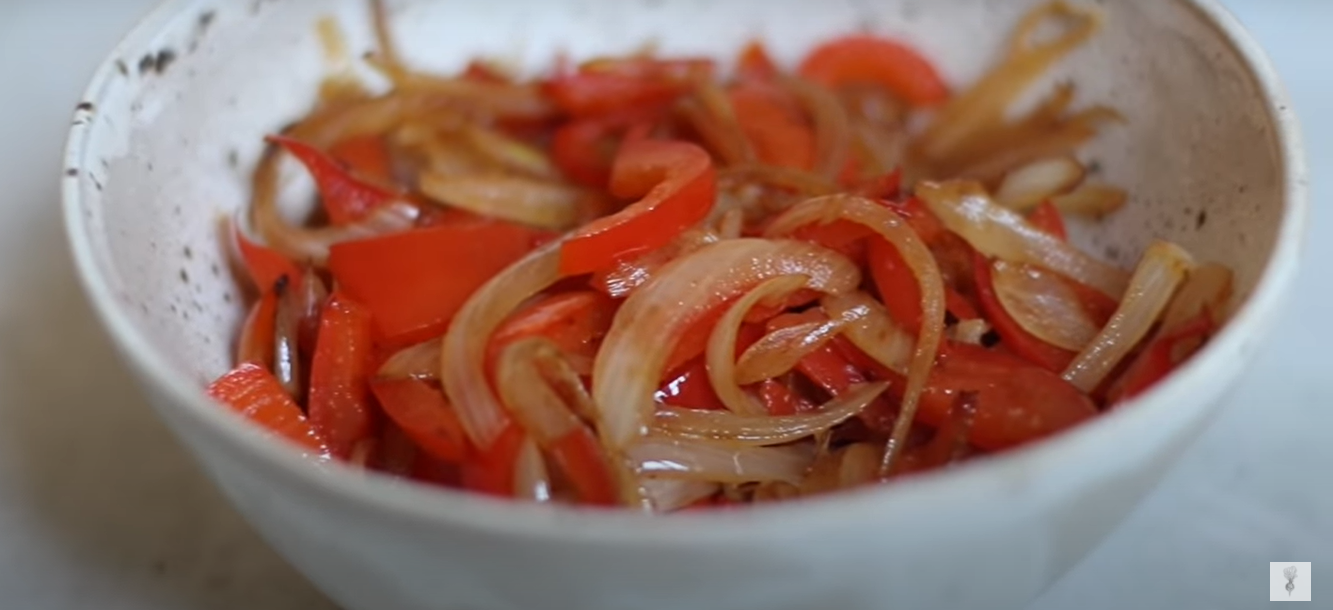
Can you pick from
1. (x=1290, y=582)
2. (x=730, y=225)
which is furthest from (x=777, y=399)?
(x=1290, y=582)

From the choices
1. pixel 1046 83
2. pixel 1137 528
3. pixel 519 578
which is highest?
pixel 1046 83

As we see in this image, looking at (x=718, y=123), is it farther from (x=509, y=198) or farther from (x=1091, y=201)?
(x=1091, y=201)

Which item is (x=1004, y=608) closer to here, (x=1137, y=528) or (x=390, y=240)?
(x=1137, y=528)

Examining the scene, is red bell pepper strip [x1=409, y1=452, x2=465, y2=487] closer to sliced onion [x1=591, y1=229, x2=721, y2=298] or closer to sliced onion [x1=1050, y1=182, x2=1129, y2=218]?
sliced onion [x1=591, y1=229, x2=721, y2=298]

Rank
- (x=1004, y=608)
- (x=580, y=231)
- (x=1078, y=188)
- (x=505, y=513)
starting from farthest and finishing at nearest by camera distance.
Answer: (x=1078, y=188) → (x=580, y=231) → (x=1004, y=608) → (x=505, y=513)

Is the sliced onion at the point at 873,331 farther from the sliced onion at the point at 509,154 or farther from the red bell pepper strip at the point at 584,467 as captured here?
the sliced onion at the point at 509,154

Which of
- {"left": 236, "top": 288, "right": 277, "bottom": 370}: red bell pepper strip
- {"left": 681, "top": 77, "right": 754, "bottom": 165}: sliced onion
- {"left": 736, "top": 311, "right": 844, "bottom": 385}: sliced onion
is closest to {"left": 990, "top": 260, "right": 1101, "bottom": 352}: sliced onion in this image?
{"left": 736, "top": 311, "right": 844, "bottom": 385}: sliced onion

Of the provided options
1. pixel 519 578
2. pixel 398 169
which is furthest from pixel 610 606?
pixel 398 169
